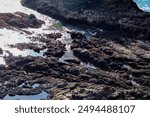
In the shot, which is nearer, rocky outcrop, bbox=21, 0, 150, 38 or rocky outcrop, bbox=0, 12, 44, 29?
rocky outcrop, bbox=0, 12, 44, 29

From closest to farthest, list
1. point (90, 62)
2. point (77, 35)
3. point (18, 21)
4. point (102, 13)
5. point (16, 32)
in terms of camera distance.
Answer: point (90, 62)
point (16, 32)
point (77, 35)
point (18, 21)
point (102, 13)

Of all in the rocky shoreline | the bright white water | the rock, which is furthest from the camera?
the rock

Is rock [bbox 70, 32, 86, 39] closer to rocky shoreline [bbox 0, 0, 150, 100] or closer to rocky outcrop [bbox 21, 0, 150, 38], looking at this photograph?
rocky shoreline [bbox 0, 0, 150, 100]

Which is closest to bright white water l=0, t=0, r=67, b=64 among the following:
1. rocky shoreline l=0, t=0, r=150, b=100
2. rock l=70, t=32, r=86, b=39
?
rocky shoreline l=0, t=0, r=150, b=100

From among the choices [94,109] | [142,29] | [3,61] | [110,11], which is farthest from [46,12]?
[94,109]

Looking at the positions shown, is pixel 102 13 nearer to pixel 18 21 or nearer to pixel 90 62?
pixel 18 21

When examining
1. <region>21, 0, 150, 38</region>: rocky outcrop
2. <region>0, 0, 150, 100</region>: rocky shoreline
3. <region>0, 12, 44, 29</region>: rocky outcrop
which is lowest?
<region>0, 0, 150, 100</region>: rocky shoreline

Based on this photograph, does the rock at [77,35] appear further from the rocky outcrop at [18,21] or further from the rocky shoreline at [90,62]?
the rocky outcrop at [18,21]

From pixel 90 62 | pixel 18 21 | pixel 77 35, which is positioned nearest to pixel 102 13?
pixel 77 35
